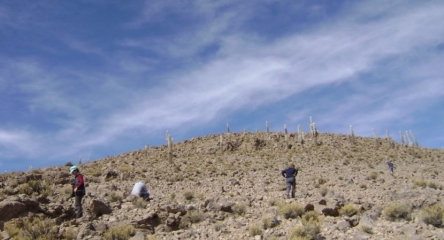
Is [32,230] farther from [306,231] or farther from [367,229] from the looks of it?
[367,229]

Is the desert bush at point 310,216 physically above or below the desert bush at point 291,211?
below

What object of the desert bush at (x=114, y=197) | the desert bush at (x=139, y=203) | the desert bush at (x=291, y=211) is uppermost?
the desert bush at (x=114, y=197)

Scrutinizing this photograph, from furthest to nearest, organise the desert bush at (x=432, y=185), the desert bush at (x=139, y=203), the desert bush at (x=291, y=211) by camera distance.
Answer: the desert bush at (x=432, y=185), the desert bush at (x=139, y=203), the desert bush at (x=291, y=211)

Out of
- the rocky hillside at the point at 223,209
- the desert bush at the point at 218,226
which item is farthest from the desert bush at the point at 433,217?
the desert bush at the point at 218,226

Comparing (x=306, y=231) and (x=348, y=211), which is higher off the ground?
(x=348, y=211)

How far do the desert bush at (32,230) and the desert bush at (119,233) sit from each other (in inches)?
55.2

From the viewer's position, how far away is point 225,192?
19391 millimetres

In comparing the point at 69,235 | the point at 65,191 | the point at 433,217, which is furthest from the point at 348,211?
the point at 65,191

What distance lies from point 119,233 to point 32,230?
2.32 meters

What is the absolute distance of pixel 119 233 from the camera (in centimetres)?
1158

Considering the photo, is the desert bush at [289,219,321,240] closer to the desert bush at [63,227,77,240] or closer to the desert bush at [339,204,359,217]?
the desert bush at [339,204,359,217]

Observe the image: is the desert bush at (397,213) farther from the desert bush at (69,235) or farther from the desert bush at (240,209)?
the desert bush at (69,235)

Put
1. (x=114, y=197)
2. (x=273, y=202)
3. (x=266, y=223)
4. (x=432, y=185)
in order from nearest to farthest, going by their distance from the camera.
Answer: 1. (x=266, y=223)
2. (x=273, y=202)
3. (x=114, y=197)
4. (x=432, y=185)

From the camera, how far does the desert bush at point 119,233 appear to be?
11.4 m
